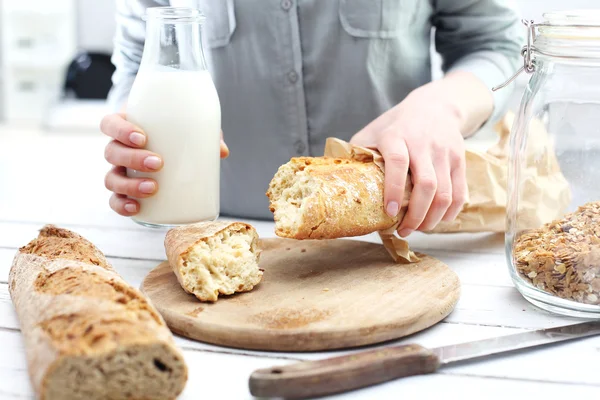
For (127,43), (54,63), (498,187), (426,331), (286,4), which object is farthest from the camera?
(54,63)

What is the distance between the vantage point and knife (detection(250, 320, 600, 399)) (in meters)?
0.79

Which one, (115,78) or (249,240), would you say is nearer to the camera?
(249,240)

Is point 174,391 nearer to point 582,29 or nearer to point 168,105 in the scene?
point 168,105

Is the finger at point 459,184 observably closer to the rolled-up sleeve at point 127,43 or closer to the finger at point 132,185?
the finger at point 132,185

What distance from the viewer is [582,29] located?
3.34 feet

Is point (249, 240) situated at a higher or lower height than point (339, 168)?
lower

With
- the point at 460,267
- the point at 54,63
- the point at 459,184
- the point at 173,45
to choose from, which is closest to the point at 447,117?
the point at 459,184

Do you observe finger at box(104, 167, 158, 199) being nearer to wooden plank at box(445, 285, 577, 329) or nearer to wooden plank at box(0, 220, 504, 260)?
wooden plank at box(0, 220, 504, 260)

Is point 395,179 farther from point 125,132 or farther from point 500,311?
point 125,132

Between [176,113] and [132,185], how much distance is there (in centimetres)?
16

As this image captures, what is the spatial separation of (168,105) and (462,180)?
1.83ft

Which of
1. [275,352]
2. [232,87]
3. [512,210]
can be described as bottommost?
[275,352]

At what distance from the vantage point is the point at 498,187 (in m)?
1.47

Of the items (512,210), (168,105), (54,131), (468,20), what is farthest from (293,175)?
(54,131)
